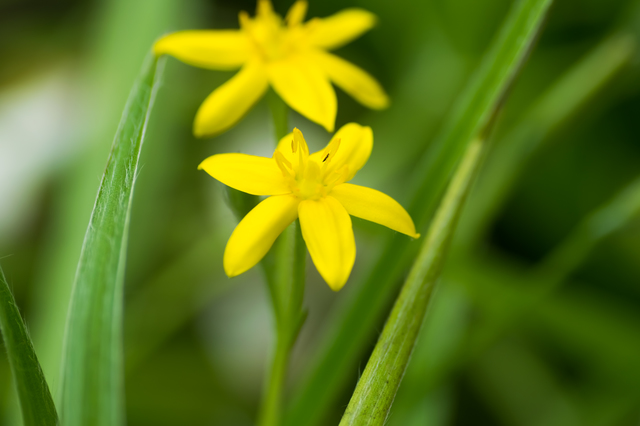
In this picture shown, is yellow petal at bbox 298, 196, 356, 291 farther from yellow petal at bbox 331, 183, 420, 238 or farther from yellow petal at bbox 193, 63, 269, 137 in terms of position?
yellow petal at bbox 193, 63, 269, 137

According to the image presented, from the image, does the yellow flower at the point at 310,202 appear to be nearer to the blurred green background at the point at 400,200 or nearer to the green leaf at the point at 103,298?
the green leaf at the point at 103,298

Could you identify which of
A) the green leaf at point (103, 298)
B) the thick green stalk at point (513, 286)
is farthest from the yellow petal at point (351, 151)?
the thick green stalk at point (513, 286)

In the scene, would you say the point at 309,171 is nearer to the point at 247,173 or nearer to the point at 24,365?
the point at 247,173

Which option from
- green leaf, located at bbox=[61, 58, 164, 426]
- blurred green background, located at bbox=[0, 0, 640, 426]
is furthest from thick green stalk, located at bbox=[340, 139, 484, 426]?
blurred green background, located at bbox=[0, 0, 640, 426]

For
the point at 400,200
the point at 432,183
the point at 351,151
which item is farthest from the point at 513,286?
the point at 351,151

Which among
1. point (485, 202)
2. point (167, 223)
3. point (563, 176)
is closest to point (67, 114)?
point (167, 223)
